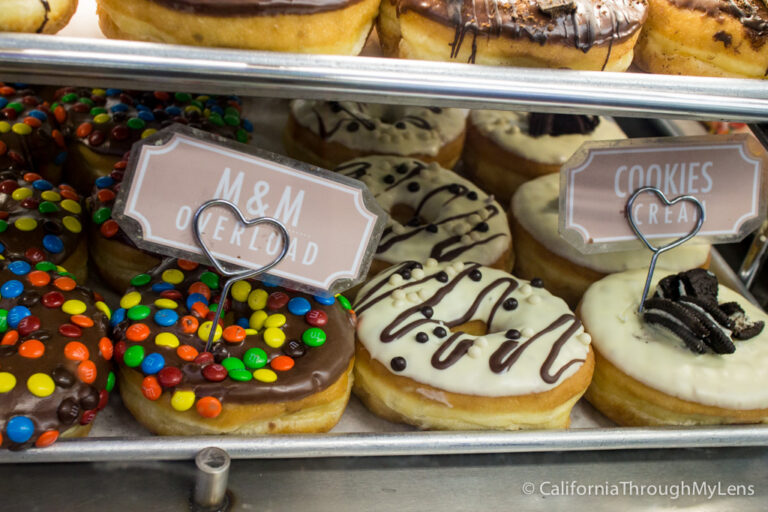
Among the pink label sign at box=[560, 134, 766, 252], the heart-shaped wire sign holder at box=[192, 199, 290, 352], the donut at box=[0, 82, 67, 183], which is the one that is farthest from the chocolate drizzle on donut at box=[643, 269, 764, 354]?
the donut at box=[0, 82, 67, 183]

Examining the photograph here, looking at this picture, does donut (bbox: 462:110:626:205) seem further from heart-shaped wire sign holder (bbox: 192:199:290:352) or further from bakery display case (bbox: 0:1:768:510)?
heart-shaped wire sign holder (bbox: 192:199:290:352)

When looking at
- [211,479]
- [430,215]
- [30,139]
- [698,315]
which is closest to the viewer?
[211,479]

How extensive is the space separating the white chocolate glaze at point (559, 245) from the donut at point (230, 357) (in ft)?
2.60

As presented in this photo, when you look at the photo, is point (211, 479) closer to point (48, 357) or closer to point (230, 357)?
point (230, 357)

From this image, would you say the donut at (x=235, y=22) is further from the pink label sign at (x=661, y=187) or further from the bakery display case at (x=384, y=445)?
the pink label sign at (x=661, y=187)

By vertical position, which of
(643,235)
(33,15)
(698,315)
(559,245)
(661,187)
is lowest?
(559,245)

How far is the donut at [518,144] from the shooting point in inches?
101

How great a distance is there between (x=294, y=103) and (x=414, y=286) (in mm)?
1090

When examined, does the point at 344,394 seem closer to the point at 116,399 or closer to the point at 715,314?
the point at 116,399

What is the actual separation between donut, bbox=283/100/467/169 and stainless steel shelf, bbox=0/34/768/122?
1.10 metres

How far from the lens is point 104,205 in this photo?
1.92 m

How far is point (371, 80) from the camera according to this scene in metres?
1.23

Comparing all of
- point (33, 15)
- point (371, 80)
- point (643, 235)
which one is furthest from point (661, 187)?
point (33, 15)

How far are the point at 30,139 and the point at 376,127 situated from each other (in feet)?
3.82
